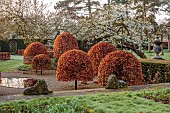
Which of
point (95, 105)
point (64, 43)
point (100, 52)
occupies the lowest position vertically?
point (95, 105)

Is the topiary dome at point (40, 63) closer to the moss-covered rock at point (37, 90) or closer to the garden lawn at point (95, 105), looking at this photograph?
the moss-covered rock at point (37, 90)

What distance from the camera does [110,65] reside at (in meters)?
9.15

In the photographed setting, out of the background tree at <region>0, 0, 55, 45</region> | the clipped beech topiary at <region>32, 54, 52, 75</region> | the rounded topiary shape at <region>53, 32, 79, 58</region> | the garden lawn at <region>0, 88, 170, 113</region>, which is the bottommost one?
the garden lawn at <region>0, 88, 170, 113</region>

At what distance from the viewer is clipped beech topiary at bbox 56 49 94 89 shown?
960 cm

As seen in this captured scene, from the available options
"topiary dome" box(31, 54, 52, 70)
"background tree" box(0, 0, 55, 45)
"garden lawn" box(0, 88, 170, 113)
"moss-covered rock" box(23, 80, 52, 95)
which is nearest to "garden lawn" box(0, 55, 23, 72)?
"background tree" box(0, 0, 55, 45)

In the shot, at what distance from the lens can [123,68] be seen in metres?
9.11

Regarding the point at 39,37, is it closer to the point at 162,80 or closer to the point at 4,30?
the point at 4,30

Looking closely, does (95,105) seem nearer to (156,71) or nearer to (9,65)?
(156,71)

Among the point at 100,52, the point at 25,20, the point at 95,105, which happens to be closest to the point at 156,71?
the point at 100,52

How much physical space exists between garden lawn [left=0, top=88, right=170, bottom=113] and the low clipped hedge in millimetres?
4599

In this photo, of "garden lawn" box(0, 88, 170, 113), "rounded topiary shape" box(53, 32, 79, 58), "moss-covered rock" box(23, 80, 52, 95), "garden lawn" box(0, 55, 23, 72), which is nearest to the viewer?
"garden lawn" box(0, 88, 170, 113)

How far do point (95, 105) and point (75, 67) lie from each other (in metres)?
4.45

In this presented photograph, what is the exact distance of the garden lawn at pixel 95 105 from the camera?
15.8ft

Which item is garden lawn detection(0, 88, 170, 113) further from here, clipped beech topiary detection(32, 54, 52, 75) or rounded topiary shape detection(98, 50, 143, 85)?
clipped beech topiary detection(32, 54, 52, 75)
